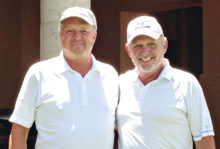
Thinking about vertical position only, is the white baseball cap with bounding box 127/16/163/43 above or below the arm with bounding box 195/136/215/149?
above

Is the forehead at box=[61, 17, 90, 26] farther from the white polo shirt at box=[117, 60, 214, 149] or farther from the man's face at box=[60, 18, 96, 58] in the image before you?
the white polo shirt at box=[117, 60, 214, 149]

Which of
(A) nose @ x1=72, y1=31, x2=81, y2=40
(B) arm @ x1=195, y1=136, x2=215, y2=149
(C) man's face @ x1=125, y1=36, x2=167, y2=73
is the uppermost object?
(A) nose @ x1=72, y1=31, x2=81, y2=40

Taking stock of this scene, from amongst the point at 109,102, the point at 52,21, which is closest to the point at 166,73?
the point at 109,102

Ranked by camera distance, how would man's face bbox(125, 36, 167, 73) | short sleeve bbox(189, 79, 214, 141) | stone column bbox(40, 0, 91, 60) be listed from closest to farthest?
short sleeve bbox(189, 79, 214, 141) < man's face bbox(125, 36, 167, 73) < stone column bbox(40, 0, 91, 60)

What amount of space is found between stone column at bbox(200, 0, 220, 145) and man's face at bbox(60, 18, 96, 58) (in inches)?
228

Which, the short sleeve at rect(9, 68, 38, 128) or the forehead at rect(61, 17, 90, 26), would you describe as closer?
the short sleeve at rect(9, 68, 38, 128)

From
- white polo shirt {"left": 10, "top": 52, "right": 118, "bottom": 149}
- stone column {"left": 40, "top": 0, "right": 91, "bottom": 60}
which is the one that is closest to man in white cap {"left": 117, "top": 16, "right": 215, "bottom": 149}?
white polo shirt {"left": 10, "top": 52, "right": 118, "bottom": 149}

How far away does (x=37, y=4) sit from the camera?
11.7m

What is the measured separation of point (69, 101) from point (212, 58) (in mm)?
6313

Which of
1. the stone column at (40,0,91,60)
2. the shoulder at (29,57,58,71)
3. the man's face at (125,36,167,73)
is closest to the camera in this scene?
the man's face at (125,36,167,73)

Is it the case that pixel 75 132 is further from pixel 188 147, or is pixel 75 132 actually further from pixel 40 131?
pixel 188 147

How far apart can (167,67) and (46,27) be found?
8.93 ft

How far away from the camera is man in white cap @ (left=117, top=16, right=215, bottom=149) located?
314 centimetres

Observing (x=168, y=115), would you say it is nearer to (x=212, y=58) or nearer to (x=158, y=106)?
(x=158, y=106)
